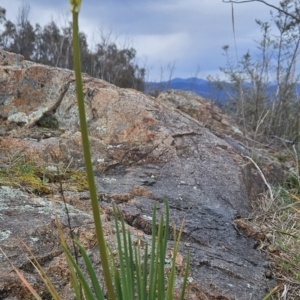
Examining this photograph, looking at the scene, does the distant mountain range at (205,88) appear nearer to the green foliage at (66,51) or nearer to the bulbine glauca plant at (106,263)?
the green foliage at (66,51)

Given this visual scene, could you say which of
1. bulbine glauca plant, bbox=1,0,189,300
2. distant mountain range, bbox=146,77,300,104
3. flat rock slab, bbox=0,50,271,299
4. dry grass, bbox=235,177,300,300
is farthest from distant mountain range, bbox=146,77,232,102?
bulbine glauca plant, bbox=1,0,189,300

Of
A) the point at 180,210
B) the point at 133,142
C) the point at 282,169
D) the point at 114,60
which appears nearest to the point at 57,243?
the point at 180,210

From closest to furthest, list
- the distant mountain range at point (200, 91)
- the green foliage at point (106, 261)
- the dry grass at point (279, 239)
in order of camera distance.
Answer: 1. the green foliage at point (106, 261)
2. the dry grass at point (279, 239)
3. the distant mountain range at point (200, 91)

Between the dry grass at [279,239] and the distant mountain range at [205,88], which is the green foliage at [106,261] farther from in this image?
the distant mountain range at [205,88]

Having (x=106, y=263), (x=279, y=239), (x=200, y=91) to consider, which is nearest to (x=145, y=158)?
(x=279, y=239)

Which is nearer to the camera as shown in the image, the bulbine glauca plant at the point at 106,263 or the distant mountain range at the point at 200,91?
the bulbine glauca plant at the point at 106,263

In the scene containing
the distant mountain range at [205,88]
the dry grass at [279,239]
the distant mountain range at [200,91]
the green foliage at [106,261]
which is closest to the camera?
the green foliage at [106,261]

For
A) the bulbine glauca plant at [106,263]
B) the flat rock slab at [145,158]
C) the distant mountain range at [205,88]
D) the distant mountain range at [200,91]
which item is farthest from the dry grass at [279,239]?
the distant mountain range at [200,91]

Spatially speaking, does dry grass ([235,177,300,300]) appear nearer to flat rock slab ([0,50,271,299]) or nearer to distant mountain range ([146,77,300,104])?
flat rock slab ([0,50,271,299])

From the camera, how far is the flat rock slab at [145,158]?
1.70 metres

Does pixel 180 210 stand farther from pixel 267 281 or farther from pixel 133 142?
pixel 133 142

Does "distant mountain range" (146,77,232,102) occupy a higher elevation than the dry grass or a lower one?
higher

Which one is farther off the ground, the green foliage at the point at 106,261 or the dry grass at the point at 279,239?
the green foliage at the point at 106,261

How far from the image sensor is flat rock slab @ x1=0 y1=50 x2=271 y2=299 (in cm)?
170
